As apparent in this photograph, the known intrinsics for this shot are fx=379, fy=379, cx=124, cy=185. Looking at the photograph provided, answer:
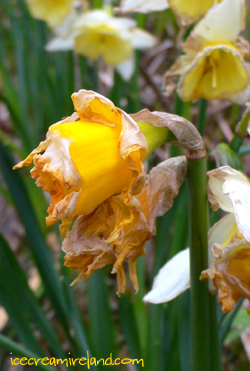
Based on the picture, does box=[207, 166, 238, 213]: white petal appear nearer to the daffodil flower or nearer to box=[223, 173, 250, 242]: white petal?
box=[223, 173, 250, 242]: white petal

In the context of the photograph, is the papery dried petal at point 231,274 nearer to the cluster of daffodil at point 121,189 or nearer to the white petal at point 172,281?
the cluster of daffodil at point 121,189

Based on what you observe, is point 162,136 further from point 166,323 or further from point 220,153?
point 166,323

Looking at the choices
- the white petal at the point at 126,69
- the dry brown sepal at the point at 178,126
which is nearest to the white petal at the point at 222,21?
the dry brown sepal at the point at 178,126

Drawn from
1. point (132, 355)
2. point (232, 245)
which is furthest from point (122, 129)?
point (132, 355)

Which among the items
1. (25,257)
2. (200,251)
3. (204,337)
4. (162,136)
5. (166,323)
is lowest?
(25,257)

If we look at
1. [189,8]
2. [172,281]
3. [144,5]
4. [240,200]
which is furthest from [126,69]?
[240,200]

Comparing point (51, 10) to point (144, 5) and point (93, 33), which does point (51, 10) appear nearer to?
point (93, 33)

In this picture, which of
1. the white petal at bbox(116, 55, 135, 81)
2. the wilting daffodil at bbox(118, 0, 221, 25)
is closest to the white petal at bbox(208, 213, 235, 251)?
the wilting daffodil at bbox(118, 0, 221, 25)
